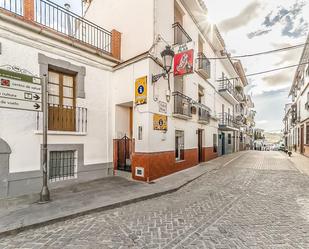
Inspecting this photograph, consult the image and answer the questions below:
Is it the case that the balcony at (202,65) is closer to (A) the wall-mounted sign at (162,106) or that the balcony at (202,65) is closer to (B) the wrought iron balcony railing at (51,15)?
(A) the wall-mounted sign at (162,106)

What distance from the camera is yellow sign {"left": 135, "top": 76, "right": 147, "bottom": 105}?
682cm

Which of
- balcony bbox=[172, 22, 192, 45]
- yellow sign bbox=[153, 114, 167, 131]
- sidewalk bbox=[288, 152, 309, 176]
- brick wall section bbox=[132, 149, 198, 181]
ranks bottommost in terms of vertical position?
sidewalk bbox=[288, 152, 309, 176]

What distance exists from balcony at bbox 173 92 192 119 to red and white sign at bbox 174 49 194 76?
4.10 ft

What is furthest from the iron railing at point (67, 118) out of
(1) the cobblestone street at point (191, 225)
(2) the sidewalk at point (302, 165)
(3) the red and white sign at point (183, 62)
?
(2) the sidewalk at point (302, 165)

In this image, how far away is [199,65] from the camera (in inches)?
437

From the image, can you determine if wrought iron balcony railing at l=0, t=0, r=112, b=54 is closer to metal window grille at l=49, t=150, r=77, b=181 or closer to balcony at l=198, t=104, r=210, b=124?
metal window grille at l=49, t=150, r=77, b=181

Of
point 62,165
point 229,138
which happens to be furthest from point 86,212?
point 229,138

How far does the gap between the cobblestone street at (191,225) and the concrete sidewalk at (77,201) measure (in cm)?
17

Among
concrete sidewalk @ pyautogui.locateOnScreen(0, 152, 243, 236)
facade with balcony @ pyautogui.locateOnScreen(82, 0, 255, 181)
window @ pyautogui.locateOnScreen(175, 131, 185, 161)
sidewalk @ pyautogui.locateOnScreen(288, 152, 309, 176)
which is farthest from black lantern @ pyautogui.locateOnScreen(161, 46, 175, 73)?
sidewalk @ pyautogui.locateOnScreen(288, 152, 309, 176)

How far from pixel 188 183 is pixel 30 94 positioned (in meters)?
6.02

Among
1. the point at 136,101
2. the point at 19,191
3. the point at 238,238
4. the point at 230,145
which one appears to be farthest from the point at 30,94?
the point at 230,145

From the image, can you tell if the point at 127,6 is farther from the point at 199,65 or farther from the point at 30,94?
the point at 30,94

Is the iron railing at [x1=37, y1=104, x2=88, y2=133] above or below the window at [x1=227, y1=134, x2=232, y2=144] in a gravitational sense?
above

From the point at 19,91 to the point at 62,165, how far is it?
2.97m
